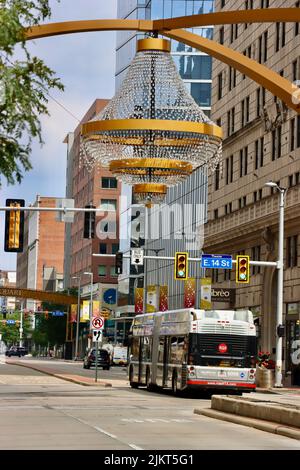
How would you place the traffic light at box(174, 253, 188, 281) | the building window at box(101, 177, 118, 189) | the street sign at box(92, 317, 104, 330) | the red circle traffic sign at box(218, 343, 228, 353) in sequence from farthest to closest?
the building window at box(101, 177, 118, 189), the traffic light at box(174, 253, 188, 281), the street sign at box(92, 317, 104, 330), the red circle traffic sign at box(218, 343, 228, 353)

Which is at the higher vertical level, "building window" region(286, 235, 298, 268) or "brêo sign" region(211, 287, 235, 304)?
"building window" region(286, 235, 298, 268)

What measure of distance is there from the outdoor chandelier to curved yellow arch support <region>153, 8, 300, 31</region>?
4.97 metres

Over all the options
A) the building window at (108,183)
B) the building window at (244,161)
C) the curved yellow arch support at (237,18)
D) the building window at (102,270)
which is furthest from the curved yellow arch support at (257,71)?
the building window at (108,183)

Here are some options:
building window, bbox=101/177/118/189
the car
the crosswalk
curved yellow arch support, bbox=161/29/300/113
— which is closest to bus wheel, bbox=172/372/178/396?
the crosswalk

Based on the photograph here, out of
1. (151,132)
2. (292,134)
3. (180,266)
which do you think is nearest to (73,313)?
(292,134)

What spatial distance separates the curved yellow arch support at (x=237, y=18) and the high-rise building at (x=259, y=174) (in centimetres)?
3751

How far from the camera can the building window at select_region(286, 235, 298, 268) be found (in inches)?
2580

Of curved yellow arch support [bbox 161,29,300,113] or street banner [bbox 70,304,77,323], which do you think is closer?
curved yellow arch support [bbox 161,29,300,113]

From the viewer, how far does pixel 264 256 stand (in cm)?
7081

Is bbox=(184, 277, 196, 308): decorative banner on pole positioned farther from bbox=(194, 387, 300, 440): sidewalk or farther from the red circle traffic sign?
bbox=(194, 387, 300, 440): sidewalk

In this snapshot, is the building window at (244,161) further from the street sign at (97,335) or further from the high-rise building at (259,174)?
the street sign at (97,335)

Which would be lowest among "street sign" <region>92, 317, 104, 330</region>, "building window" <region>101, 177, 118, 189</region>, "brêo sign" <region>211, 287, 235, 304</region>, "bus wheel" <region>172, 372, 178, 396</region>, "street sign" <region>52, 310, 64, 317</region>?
"bus wheel" <region>172, 372, 178, 396</region>

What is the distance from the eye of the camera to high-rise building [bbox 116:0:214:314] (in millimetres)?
108875

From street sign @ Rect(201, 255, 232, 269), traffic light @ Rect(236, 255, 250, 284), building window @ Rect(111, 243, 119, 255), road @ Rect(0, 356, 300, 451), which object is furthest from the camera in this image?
building window @ Rect(111, 243, 119, 255)
